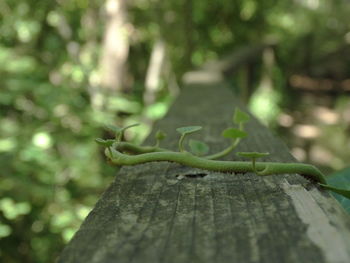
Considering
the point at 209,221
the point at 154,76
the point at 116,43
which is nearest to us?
the point at 209,221

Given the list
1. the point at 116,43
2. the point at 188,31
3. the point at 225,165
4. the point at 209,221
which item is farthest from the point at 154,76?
the point at 209,221

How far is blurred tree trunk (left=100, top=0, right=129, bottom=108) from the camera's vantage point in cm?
434

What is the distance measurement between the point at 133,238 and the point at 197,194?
0.58 ft

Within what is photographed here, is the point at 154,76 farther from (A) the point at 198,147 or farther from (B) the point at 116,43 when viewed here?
(A) the point at 198,147

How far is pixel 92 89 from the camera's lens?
389cm

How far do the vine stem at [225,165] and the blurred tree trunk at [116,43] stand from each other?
3663mm

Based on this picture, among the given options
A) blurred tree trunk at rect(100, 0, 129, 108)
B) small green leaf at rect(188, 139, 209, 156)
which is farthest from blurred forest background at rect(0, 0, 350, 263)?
small green leaf at rect(188, 139, 209, 156)

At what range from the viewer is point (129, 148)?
2.59 feet

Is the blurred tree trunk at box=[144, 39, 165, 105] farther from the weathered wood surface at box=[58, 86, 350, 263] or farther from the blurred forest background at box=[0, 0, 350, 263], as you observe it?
the weathered wood surface at box=[58, 86, 350, 263]

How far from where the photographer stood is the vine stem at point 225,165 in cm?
65

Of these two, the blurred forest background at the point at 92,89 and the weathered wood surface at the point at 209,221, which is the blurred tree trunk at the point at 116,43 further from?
the weathered wood surface at the point at 209,221

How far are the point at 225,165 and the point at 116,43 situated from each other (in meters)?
3.94

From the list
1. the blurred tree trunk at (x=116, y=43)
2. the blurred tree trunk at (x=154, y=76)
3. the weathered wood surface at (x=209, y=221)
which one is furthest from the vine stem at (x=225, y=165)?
the blurred tree trunk at (x=154, y=76)

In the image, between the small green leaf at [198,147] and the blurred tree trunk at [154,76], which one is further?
the blurred tree trunk at [154,76]
